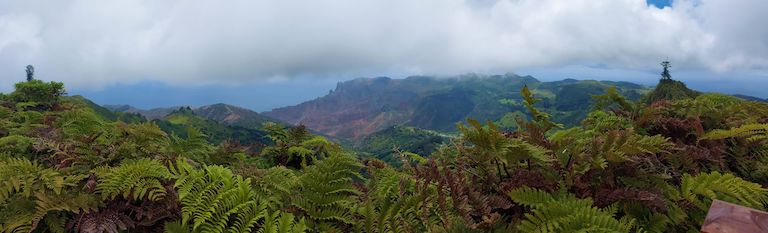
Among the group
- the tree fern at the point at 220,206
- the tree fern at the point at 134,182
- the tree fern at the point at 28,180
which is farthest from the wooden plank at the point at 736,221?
the tree fern at the point at 28,180

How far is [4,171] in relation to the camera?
3461mm

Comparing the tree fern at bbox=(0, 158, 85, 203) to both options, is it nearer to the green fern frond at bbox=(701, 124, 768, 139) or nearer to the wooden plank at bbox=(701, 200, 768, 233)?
the wooden plank at bbox=(701, 200, 768, 233)

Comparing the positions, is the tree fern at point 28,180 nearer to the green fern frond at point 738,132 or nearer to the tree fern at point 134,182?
the tree fern at point 134,182

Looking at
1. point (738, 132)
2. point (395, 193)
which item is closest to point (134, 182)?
point (395, 193)

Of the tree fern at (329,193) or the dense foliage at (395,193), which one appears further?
the tree fern at (329,193)

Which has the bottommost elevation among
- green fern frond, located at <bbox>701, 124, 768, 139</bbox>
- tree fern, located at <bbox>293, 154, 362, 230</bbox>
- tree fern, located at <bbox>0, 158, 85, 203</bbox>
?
tree fern, located at <bbox>293, 154, 362, 230</bbox>

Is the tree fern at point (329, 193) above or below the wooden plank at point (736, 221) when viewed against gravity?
below

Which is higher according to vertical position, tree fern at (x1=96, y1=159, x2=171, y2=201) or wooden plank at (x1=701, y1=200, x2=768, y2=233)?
wooden plank at (x1=701, y1=200, x2=768, y2=233)

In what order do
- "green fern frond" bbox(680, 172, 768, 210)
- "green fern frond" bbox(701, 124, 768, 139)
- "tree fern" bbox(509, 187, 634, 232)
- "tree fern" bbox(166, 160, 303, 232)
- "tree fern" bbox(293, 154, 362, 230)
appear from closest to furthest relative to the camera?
"tree fern" bbox(509, 187, 634, 232) → "tree fern" bbox(166, 160, 303, 232) → "green fern frond" bbox(680, 172, 768, 210) → "tree fern" bbox(293, 154, 362, 230) → "green fern frond" bbox(701, 124, 768, 139)

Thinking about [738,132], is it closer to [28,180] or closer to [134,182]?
[134,182]

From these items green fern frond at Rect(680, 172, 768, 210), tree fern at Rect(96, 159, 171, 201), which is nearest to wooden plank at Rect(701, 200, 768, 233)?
green fern frond at Rect(680, 172, 768, 210)

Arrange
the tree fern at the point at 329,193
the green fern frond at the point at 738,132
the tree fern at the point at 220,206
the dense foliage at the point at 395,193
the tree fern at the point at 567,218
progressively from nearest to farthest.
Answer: the tree fern at the point at 567,218
the dense foliage at the point at 395,193
the tree fern at the point at 220,206
the tree fern at the point at 329,193
the green fern frond at the point at 738,132

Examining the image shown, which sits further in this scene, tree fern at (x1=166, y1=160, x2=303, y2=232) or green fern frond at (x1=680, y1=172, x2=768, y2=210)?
green fern frond at (x1=680, y1=172, x2=768, y2=210)

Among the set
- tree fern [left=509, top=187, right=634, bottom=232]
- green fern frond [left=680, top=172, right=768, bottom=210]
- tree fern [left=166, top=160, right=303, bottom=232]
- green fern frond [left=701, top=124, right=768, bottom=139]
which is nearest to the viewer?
tree fern [left=509, top=187, right=634, bottom=232]
